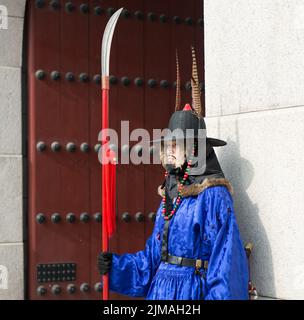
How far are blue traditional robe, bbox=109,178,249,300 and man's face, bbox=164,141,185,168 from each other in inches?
5.8

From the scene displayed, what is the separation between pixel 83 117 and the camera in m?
4.18

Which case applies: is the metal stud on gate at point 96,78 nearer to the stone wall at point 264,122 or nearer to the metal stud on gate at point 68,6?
the metal stud on gate at point 68,6

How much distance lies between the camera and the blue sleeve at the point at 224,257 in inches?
98.3

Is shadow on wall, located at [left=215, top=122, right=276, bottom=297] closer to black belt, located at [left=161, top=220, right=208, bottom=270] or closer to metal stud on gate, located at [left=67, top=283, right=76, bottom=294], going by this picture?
black belt, located at [left=161, top=220, right=208, bottom=270]

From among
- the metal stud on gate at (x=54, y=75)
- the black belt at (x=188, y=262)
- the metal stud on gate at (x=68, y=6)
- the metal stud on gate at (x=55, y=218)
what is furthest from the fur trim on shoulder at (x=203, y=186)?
the metal stud on gate at (x=68, y=6)

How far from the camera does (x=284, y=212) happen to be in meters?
2.65

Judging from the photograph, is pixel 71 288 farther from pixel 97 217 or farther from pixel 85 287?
pixel 97 217

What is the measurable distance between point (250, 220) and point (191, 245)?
0.34m

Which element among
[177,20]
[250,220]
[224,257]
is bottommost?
[224,257]

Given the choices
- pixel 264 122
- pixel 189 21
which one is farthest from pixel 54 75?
pixel 264 122

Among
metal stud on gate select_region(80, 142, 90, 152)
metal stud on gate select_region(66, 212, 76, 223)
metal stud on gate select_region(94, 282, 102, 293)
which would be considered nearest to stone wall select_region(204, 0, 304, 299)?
metal stud on gate select_region(80, 142, 90, 152)

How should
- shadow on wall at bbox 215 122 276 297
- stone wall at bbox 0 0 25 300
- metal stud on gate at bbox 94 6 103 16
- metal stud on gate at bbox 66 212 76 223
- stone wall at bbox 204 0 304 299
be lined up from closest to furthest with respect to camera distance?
1. stone wall at bbox 204 0 304 299
2. shadow on wall at bbox 215 122 276 297
3. stone wall at bbox 0 0 25 300
4. metal stud on gate at bbox 66 212 76 223
5. metal stud on gate at bbox 94 6 103 16

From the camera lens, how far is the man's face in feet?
9.09
